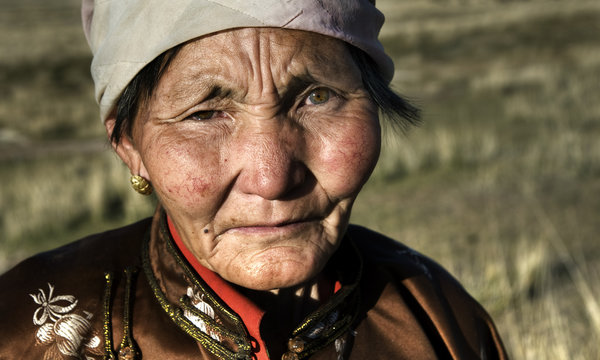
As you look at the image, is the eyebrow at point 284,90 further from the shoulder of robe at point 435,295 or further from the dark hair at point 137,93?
the shoulder of robe at point 435,295

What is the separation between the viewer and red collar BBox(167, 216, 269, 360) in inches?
71.2

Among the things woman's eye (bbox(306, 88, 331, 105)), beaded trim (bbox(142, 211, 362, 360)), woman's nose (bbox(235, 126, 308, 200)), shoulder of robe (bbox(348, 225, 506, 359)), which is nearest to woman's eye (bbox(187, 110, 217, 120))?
woman's nose (bbox(235, 126, 308, 200))

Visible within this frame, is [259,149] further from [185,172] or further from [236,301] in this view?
[236,301]

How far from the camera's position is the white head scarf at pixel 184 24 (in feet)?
5.22

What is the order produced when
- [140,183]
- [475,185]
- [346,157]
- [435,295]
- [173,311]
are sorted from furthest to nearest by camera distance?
[475,185]
[435,295]
[140,183]
[173,311]
[346,157]

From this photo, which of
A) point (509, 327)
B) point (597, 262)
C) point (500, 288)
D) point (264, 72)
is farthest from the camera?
point (597, 262)

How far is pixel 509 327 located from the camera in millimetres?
4500

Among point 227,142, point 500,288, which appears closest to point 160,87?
point 227,142

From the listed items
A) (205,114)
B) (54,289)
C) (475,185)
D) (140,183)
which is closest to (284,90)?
(205,114)

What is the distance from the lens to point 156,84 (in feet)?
5.61

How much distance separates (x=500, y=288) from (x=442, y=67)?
58.6 feet

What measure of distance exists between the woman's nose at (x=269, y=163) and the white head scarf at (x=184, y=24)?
0.89ft

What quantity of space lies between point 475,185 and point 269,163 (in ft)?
25.2

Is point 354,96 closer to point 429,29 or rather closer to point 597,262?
point 597,262
